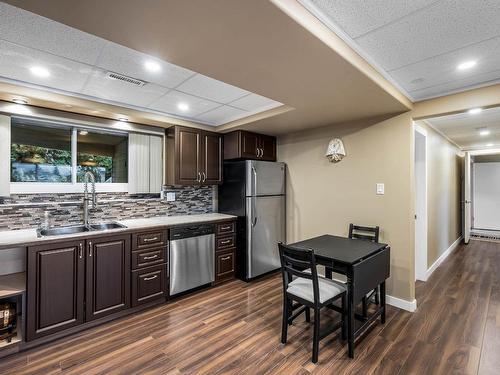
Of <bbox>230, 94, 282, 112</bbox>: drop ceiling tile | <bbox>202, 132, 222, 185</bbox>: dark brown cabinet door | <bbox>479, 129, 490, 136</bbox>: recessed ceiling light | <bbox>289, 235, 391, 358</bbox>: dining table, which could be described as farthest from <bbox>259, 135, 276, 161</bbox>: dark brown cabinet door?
<bbox>479, 129, 490, 136</bbox>: recessed ceiling light

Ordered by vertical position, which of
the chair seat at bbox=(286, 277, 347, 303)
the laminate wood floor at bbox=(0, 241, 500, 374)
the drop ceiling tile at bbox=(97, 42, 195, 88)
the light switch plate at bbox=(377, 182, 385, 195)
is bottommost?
the laminate wood floor at bbox=(0, 241, 500, 374)

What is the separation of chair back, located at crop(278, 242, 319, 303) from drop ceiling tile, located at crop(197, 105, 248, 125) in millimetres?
1875

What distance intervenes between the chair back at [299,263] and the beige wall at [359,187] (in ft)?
4.76

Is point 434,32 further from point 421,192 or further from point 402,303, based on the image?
point 402,303

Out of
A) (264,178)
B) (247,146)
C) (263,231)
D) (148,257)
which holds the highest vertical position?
(247,146)

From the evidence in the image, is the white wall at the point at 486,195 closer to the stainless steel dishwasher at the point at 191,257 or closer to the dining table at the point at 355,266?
the dining table at the point at 355,266

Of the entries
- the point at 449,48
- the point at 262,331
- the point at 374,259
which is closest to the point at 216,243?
the point at 262,331

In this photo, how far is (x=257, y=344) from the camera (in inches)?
88.7

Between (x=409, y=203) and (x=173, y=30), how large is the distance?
9.24 ft

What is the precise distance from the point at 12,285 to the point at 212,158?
8.45ft

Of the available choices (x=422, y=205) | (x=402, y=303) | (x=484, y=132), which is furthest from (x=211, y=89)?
(x=484, y=132)

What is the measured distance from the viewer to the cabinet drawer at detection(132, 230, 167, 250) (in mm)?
2816

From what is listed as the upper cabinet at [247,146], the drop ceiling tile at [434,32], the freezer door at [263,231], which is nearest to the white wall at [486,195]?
the freezer door at [263,231]

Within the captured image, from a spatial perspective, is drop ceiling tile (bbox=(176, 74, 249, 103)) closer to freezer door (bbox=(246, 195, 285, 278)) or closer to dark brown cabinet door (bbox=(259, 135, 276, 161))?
dark brown cabinet door (bbox=(259, 135, 276, 161))
